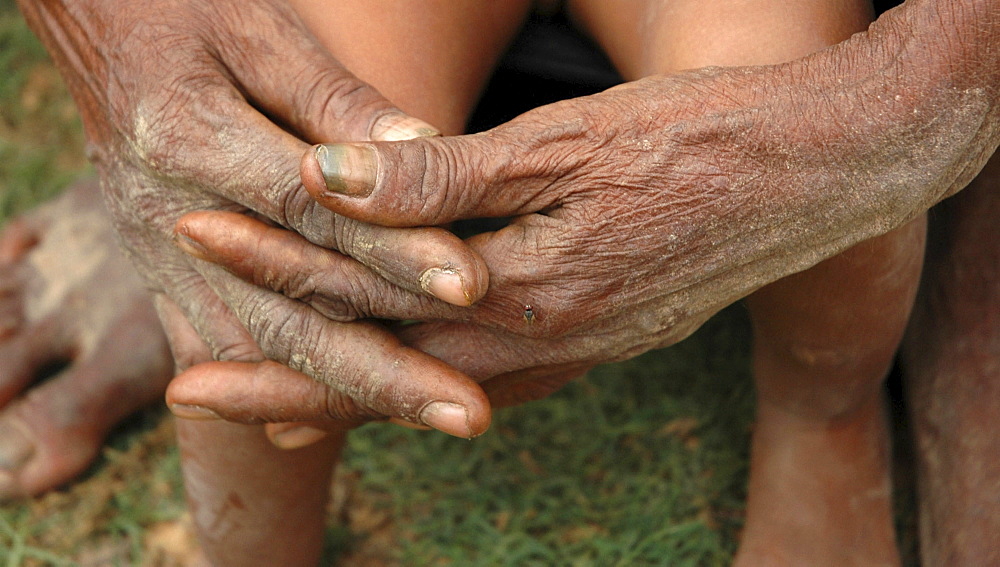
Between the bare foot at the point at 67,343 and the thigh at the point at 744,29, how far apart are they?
1197 mm

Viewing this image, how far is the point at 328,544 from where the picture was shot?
1622mm

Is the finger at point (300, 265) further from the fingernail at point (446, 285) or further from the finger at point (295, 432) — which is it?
the finger at point (295, 432)

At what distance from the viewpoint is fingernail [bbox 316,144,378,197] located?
88cm

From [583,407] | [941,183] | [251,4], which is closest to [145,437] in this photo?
[583,407]

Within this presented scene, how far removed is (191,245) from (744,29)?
0.70 meters

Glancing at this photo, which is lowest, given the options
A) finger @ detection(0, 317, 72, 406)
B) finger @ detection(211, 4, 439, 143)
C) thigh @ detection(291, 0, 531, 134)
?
finger @ detection(0, 317, 72, 406)

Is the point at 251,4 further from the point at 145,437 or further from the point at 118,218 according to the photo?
the point at 145,437

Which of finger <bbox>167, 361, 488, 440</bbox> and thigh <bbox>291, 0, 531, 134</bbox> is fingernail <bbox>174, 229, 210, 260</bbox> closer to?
finger <bbox>167, 361, 488, 440</bbox>

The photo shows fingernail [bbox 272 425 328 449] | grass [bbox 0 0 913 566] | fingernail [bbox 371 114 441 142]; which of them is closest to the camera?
fingernail [bbox 371 114 441 142]

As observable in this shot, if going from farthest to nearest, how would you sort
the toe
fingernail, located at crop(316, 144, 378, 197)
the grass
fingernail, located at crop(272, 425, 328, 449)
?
1. the toe
2. the grass
3. fingernail, located at crop(272, 425, 328, 449)
4. fingernail, located at crop(316, 144, 378, 197)

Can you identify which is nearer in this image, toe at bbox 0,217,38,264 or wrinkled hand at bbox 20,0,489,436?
wrinkled hand at bbox 20,0,489,436

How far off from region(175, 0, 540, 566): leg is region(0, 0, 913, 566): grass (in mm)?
207

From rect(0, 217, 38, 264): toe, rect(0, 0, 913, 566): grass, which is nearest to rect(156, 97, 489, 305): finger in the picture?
rect(0, 0, 913, 566): grass

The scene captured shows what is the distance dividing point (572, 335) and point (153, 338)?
115cm
